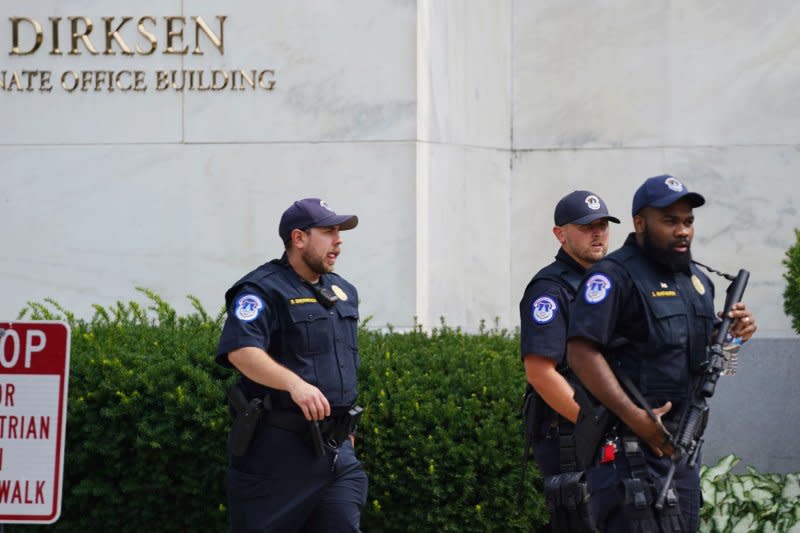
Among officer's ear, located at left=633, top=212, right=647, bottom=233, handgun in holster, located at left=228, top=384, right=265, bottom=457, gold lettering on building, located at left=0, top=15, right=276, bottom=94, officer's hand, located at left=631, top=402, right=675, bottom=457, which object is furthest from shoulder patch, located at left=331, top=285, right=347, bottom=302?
gold lettering on building, located at left=0, top=15, right=276, bottom=94

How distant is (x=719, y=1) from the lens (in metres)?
10.9

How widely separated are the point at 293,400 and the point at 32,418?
3.63 ft

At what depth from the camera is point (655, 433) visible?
527 centimetres

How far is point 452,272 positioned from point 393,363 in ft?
7.58

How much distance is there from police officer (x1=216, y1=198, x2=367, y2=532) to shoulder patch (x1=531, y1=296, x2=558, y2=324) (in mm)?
849

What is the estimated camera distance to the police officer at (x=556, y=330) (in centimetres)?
621

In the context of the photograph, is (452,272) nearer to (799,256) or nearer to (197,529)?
(799,256)

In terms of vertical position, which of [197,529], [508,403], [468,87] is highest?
[468,87]

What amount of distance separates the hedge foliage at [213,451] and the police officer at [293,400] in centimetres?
126

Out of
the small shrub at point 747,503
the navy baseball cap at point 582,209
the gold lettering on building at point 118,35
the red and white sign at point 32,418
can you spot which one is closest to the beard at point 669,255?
the navy baseball cap at point 582,209

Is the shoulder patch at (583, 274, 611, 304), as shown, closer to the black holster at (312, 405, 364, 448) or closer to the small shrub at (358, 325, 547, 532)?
the black holster at (312, 405, 364, 448)

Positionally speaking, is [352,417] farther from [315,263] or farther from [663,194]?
[663,194]

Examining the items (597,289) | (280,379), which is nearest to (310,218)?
(280,379)

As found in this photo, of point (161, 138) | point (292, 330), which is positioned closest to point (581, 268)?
point (292, 330)
